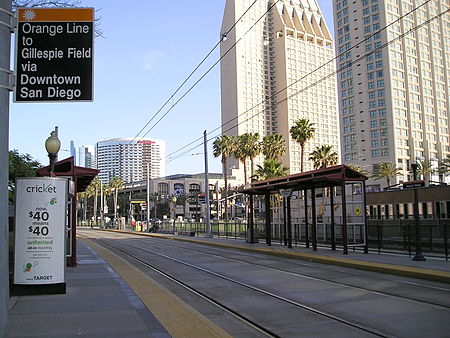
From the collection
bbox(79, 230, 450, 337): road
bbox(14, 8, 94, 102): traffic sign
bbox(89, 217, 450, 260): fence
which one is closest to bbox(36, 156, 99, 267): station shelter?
bbox(79, 230, 450, 337): road

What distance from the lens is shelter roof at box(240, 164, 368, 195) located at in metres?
19.5

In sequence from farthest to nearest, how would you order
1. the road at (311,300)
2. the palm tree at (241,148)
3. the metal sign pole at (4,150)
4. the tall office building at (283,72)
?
the tall office building at (283,72), the palm tree at (241,148), the road at (311,300), the metal sign pole at (4,150)

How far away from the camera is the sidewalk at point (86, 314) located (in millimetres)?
6762

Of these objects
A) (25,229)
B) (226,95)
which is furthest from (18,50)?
(226,95)

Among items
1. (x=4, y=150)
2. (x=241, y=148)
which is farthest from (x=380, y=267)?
(x=241, y=148)

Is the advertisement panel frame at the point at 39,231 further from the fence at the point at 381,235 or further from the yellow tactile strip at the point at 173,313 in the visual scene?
the fence at the point at 381,235

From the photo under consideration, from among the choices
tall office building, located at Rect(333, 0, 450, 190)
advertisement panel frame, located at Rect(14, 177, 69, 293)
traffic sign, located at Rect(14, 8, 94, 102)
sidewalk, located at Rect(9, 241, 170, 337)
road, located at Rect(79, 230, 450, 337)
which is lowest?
road, located at Rect(79, 230, 450, 337)

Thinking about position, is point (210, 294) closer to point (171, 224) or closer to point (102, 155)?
point (171, 224)

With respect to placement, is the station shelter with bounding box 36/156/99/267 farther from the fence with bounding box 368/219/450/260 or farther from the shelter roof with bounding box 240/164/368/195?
the fence with bounding box 368/219/450/260

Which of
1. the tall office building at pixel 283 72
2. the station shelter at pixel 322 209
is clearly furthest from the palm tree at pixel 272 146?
the tall office building at pixel 283 72

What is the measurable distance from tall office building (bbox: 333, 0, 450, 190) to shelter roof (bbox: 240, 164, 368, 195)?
3460 inches

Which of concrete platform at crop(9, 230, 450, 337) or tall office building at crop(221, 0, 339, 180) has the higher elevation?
tall office building at crop(221, 0, 339, 180)

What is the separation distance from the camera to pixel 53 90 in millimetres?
6223

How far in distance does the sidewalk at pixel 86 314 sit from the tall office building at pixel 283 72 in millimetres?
165253
